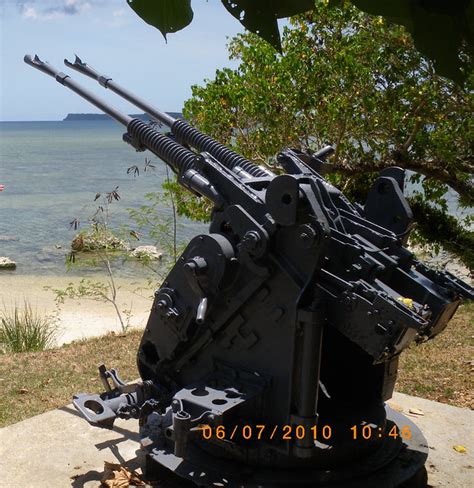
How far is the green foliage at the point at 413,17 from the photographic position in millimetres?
616

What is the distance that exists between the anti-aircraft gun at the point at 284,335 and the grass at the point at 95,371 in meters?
1.94

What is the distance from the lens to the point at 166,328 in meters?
4.09

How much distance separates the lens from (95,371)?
6.97m

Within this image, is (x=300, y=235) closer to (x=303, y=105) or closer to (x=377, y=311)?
(x=377, y=311)

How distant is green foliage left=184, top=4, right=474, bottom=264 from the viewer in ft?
28.3

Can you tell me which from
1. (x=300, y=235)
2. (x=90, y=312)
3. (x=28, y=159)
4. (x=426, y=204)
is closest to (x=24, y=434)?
(x=300, y=235)

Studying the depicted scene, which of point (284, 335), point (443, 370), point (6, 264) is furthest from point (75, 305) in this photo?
point (284, 335)

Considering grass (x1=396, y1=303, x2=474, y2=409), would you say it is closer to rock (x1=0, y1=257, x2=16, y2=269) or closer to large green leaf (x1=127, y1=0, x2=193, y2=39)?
large green leaf (x1=127, y1=0, x2=193, y2=39)

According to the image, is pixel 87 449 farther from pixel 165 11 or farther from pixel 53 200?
pixel 53 200

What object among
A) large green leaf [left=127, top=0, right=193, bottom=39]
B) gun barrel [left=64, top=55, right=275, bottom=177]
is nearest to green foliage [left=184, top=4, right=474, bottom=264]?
gun barrel [left=64, top=55, right=275, bottom=177]

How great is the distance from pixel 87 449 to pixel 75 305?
38.0 feet
